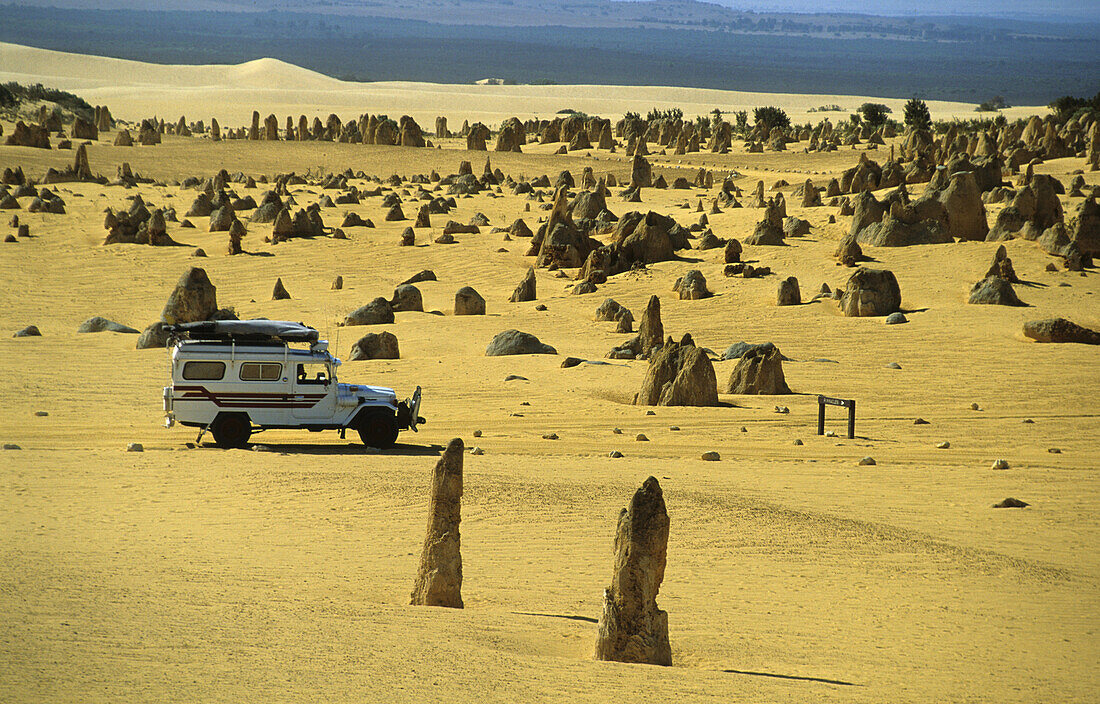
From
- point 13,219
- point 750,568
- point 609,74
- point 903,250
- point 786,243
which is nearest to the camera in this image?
point 750,568

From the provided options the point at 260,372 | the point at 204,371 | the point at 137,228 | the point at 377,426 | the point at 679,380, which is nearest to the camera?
the point at 204,371

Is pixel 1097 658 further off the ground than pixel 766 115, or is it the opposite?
pixel 766 115

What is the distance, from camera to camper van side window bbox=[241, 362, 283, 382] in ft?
46.2

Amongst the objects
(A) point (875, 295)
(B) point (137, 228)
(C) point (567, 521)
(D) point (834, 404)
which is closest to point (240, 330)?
(C) point (567, 521)

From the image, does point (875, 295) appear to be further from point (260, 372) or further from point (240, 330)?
point (240, 330)

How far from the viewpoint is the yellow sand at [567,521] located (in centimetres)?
715

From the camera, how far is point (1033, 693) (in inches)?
296

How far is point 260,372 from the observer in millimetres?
14117

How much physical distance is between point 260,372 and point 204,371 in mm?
670

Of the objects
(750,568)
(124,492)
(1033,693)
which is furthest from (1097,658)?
(124,492)

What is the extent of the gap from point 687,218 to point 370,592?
27.6m

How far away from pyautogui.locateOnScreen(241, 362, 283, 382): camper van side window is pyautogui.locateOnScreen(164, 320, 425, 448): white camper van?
12mm

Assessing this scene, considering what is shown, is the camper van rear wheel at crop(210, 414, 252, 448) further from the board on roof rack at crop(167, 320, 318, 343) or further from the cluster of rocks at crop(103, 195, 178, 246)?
the cluster of rocks at crop(103, 195, 178, 246)

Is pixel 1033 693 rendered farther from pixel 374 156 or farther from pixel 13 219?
pixel 374 156
